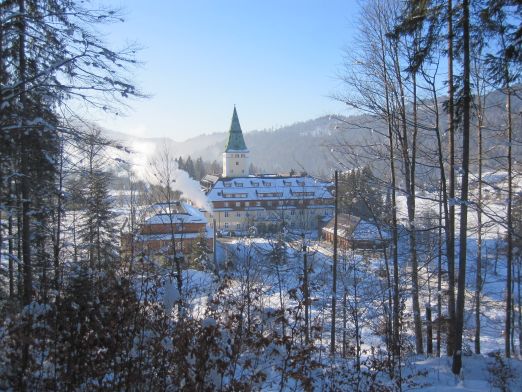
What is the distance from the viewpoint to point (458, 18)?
671cm

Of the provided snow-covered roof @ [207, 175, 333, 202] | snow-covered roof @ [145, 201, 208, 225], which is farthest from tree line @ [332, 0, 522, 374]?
snow-covered roof @ [207, 175, 333, 202]

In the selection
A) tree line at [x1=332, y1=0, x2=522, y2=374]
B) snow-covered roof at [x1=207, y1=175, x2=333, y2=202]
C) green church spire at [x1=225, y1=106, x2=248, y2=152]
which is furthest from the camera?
green church spire at [x1=225, y1=106, x2=248, y2=152]

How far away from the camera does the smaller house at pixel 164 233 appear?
30.5ft

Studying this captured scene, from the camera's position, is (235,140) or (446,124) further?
(235,140)

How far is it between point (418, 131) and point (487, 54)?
3.52m

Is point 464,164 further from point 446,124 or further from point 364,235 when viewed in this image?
point 364,235

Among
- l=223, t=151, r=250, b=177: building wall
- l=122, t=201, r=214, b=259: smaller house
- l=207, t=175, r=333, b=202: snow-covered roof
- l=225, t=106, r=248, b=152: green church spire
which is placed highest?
l=225, t=106, r=248, b=152: green church spire

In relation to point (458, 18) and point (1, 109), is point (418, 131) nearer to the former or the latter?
point (458, 18)

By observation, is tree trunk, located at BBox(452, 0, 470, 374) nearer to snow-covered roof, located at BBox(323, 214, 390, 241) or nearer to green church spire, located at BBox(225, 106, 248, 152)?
snow-covered roof, located at BBox(323, 214, 390, 241)

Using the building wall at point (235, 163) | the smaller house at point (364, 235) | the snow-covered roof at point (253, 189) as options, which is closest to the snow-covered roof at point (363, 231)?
the smaller house at point (364, 235)

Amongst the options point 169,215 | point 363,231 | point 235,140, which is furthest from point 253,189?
point 169,215

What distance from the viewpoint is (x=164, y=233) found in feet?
60.7

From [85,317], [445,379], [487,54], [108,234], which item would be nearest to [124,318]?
[85,317]

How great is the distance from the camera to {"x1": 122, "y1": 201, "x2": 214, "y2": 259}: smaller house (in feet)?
30.5
